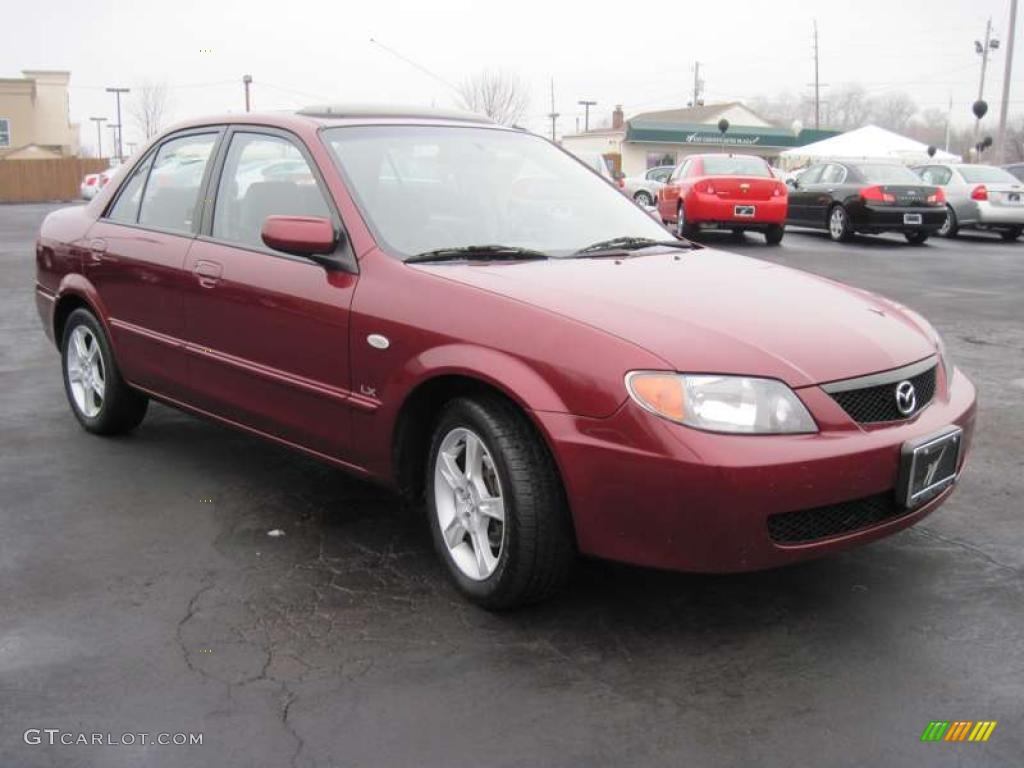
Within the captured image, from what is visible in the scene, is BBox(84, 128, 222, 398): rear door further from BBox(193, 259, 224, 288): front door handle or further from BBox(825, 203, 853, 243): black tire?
BBox(825, 203, 853, 243): black tire

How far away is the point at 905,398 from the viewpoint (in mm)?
3223

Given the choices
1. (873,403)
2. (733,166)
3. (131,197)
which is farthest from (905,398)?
(733,166)

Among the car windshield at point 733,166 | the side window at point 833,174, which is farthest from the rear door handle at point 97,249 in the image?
the side window at point 833,174

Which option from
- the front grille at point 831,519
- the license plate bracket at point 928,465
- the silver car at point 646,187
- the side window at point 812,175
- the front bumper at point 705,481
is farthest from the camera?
the silver car at point 646,187

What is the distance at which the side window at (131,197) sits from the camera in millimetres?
5090

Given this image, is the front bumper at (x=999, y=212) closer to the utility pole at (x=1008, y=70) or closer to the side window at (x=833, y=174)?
the side window at (x=833, y=174)

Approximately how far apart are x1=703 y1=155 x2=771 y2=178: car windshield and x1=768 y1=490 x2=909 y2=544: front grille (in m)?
14.4

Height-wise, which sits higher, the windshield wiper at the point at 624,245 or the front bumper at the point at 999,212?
the front bumper at the point at 999,212

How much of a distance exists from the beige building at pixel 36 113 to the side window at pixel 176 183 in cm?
5049

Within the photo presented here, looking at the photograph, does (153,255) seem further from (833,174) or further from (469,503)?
(833,174)

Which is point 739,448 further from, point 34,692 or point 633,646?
point 34,692

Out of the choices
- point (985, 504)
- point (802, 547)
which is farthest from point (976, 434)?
point (802, 547)

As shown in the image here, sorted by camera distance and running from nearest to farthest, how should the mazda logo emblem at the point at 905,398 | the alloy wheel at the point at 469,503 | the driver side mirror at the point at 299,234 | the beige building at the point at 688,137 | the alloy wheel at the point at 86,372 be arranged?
the mazda logo emblem at the point at 905,398, the alloy wheel at the point at 469,503, the driver side mirror at the point at 299,234, the alloy wheel at the point at 86,372, the beige building at the point at 688,137

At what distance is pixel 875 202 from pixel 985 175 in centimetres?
335
